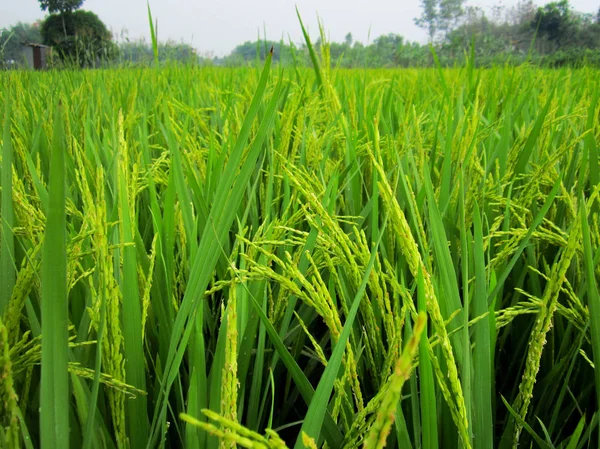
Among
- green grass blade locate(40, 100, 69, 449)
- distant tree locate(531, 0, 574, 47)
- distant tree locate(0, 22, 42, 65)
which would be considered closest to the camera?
green grass blade locate(40, 100, 69, 449)

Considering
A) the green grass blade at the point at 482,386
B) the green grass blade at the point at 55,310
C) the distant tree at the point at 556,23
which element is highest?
the distant tree at the point at 556,23

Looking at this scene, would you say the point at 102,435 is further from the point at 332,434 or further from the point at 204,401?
the point at 332,434

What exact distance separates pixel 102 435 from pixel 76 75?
2.69 metres

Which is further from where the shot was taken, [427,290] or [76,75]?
[76,75]

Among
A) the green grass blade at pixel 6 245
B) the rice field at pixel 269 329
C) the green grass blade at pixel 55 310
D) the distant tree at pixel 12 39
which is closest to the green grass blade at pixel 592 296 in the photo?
the rice field at pixel 269 329

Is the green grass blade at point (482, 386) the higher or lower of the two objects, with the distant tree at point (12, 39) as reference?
lower

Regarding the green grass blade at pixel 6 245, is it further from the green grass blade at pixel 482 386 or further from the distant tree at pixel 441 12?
the distant tree at pixel 441 12

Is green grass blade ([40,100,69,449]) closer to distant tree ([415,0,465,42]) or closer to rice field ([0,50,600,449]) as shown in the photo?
rice field ([0,50,600,449])

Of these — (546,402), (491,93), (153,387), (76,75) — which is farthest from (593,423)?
(76,75)

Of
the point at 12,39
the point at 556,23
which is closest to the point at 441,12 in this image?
the point at 556,23

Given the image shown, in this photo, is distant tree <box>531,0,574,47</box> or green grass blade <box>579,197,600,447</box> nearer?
green grass blade <box>579,197,600,447</box>

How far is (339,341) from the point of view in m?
0.31

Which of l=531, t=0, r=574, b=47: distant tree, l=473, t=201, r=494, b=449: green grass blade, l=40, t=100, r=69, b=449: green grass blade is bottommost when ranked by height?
l=473, t=201, r=494, b=449: green grass blade

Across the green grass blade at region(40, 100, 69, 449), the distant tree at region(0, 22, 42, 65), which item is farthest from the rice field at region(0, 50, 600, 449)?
the distant tree at region(0, 22, 42, 65)
